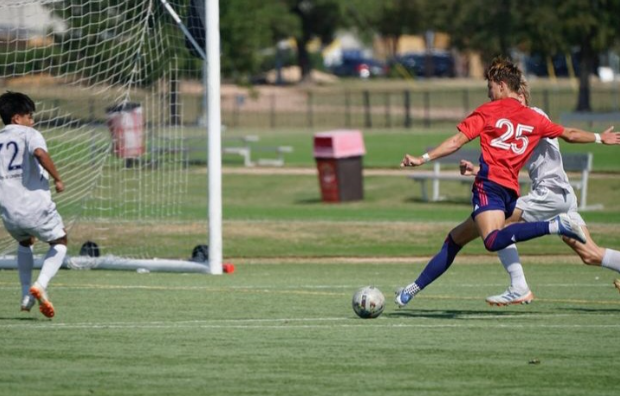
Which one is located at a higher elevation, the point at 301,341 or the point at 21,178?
the point at 21,178

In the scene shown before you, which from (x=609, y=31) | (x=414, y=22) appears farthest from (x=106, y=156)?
(x=414, y=22)

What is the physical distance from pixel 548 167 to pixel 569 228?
1.22m

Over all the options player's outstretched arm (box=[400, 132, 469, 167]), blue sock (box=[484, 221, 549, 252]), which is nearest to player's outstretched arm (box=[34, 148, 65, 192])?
player's outstretched arm (box=[400, 132, 469, 167])

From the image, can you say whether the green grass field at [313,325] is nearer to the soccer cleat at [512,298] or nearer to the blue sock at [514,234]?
the soccer cleat at [512,298]

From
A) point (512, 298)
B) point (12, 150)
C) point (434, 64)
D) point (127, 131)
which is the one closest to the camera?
point (12, 150)

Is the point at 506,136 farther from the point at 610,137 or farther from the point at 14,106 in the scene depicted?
the point at 14,106

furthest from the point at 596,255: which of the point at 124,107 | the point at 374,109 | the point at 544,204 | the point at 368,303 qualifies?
the point at 374,109

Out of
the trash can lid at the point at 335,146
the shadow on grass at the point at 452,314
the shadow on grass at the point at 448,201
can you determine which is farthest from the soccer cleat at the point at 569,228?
the trash can lid at the point at 335,146

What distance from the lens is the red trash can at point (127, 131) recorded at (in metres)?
20.4

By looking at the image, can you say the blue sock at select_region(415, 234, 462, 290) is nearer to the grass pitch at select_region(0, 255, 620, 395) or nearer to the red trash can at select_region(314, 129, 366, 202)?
the grass pitch at select_region(0, 255, 620, 395)

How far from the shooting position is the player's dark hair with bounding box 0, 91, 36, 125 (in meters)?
11.5

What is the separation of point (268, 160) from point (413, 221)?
15683mm

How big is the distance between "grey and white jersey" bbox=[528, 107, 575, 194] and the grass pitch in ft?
3.89

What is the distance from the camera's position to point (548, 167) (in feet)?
39.0
